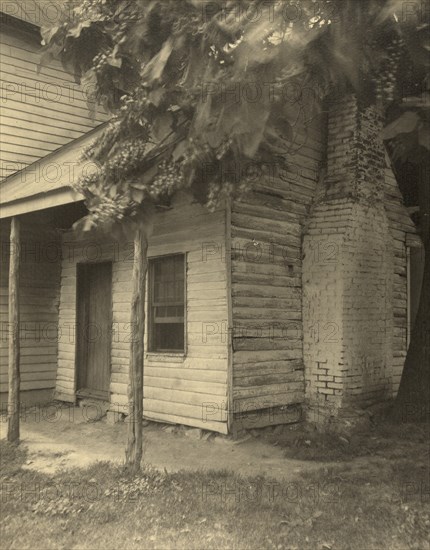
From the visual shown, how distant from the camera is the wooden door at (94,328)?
33.3ft

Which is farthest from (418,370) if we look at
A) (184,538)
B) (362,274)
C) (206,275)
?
(184,538)

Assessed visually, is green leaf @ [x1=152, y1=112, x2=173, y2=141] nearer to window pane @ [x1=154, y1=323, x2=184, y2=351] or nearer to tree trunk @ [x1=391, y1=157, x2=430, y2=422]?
window pane @ [x1=154, y1=323, x2=184, y2=351]

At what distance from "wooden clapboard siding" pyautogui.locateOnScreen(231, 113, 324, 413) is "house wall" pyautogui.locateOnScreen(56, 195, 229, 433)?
234mm

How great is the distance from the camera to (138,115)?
15.6 ft

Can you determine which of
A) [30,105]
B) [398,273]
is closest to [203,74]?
[398,273]

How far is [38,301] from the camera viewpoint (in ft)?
35.4

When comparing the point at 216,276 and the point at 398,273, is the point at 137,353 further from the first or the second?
the point at 398,273

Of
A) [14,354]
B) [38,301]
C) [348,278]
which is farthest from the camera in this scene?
[38,301]

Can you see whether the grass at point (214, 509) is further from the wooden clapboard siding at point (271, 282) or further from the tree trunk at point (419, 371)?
the tree trunk at point (419, 371)

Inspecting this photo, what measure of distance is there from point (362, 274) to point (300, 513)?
4.67 meters

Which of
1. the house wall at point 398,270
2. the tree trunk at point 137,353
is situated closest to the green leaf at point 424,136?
the tree trunk at point 137,353

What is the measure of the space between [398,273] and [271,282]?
2.70 m

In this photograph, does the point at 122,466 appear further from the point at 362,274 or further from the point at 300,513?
the point at 362,274

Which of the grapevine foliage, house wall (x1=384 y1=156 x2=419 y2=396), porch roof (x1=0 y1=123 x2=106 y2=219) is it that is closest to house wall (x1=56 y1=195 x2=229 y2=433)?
porch roof (x1=0 y1=123 x2=106 y2=219)
